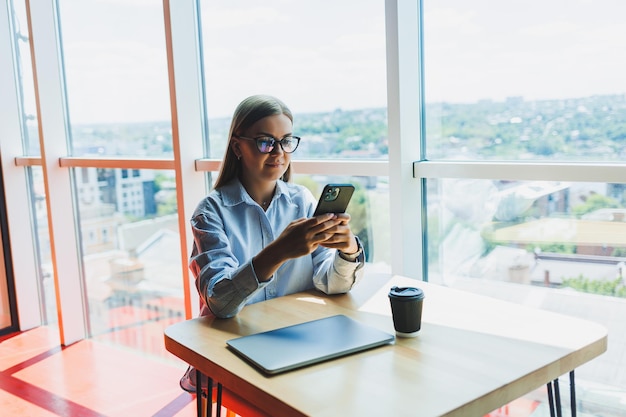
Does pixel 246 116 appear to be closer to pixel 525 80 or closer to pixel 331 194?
pixel 331 194

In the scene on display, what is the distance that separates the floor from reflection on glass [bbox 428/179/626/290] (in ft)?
1.64

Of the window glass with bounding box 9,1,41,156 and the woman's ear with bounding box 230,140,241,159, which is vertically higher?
the window glass with bounding box 9,1,41,156

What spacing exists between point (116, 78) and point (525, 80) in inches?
90.3

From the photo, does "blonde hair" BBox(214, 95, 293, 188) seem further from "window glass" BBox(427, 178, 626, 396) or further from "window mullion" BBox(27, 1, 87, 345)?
"window mullion" BBox(27, 1, 87, 345)

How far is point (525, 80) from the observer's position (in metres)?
2.07

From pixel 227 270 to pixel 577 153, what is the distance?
117 cm

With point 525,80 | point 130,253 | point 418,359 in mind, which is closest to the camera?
point 418,359

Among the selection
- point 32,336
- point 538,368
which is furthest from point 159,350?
point 538,368

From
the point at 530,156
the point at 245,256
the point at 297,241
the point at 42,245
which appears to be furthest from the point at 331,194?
the point at 42,245

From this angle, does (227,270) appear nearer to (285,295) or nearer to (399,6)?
(285,295)

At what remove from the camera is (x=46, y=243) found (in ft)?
13.6

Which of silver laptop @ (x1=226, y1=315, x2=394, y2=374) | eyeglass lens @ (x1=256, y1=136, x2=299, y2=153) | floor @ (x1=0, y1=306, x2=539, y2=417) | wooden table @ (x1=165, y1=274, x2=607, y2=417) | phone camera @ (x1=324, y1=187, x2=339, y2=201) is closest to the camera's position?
wooden table @ (x1=165, y1=274, x2=607, y2=417)

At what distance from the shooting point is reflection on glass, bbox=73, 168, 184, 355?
3348 mm

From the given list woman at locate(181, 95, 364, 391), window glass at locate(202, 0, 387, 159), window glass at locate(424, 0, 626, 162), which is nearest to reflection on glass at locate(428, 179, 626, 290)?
window glass at locate(424, 0, 626, 162)
